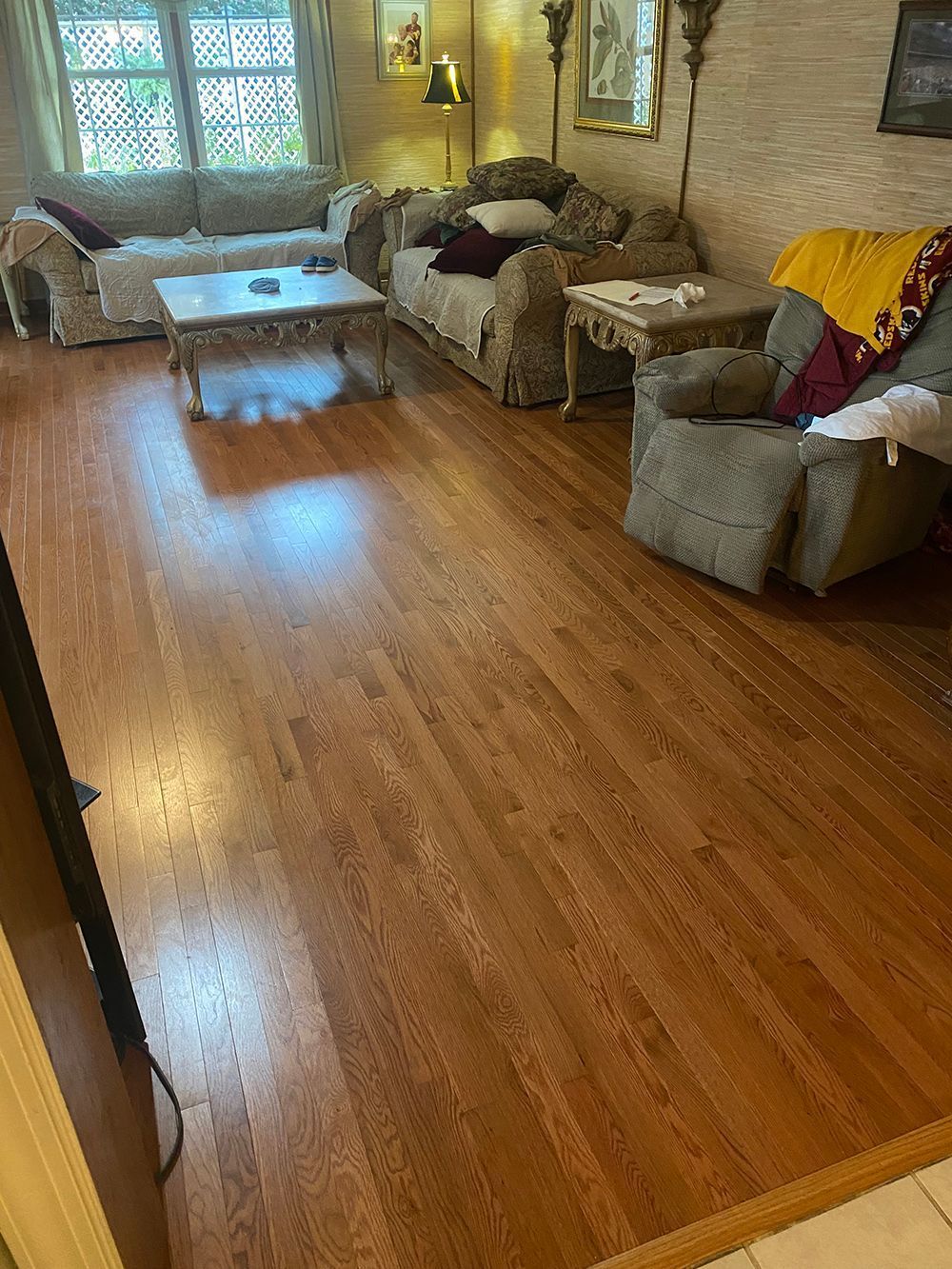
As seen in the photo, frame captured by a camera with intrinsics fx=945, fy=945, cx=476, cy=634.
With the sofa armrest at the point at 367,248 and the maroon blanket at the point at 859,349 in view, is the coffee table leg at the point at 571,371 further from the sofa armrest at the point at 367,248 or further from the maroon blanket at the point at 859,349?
the sofa armrest at the point at 367,248

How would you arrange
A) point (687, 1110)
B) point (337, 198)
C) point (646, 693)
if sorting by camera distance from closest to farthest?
point (687, 1110) → point (646, 693) → point (337, 198)

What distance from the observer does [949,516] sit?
128 inches

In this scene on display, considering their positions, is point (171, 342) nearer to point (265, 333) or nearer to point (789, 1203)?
point (265, 333)

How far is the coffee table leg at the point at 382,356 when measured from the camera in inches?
173

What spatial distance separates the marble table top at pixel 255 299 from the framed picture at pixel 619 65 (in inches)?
62.9

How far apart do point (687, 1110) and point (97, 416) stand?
405 centimetres

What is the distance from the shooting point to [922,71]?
10.2 ft

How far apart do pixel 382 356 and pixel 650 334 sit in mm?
1466

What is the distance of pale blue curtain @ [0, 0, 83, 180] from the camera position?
549 cm

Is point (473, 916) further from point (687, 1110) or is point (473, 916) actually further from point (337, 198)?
point (337, 198)

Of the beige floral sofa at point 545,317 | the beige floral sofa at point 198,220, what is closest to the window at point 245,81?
the beige floral sofa at point 198,220

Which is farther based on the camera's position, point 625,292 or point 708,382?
point 625,292

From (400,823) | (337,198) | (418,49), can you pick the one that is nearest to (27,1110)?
(400,823)

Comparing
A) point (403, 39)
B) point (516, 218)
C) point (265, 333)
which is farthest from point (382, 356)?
point (403, 39)
